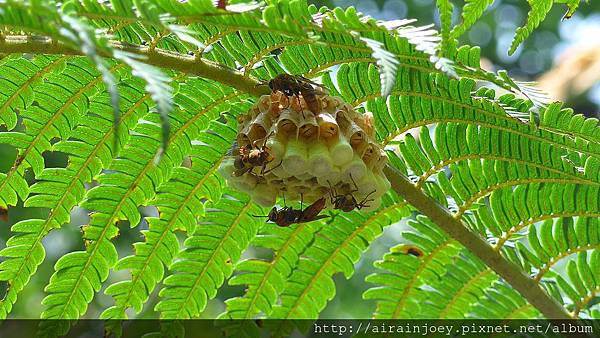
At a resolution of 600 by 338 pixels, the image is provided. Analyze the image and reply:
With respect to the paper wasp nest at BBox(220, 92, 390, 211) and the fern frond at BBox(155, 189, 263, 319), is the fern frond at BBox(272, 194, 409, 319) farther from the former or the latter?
the paper wasp nest at BBox(220, 92, 390, 211)

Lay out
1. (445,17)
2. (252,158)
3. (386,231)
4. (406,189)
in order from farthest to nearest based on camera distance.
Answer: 1. (386,231)
2. (406,189)
3. (252,158)
4. (445,17)

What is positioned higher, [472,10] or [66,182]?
[472,10]

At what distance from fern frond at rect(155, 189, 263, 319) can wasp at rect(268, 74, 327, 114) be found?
0.66 meters

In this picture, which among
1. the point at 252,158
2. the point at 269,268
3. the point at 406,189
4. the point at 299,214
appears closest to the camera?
the point at 252,158

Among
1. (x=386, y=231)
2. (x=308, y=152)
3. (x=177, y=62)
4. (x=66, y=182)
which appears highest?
(x=177, y=62)

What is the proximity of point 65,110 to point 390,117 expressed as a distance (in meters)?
0.92

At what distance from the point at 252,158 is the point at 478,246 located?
1.04 meters

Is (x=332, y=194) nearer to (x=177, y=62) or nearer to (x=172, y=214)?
(x=177, y=62)

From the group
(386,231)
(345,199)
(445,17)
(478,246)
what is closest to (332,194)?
(345,199)

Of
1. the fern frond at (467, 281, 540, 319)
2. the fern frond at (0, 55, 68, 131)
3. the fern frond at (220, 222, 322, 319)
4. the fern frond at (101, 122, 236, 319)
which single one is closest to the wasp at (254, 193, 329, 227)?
the fern frond at (101, 122, 236, 319)

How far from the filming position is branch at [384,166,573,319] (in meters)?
2.28

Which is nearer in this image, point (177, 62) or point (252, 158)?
point (252, 158)

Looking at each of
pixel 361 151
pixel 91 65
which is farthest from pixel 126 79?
pixel 361 151

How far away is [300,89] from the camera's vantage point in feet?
5.73
